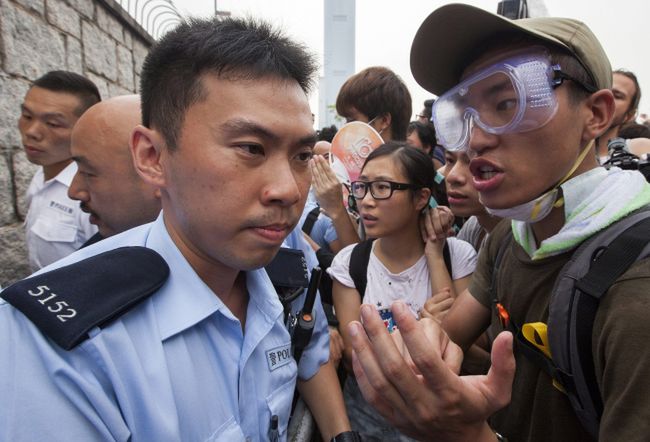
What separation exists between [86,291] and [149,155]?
48cm

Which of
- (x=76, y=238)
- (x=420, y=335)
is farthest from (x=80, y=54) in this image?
(x=420, y=335)

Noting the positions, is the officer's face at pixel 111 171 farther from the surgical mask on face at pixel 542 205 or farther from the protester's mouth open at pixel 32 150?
the surgical mask on face at pixel 542 205

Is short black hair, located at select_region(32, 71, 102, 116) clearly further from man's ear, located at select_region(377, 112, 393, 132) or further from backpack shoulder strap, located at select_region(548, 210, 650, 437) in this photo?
backpack shoulder strap, located at select_region(548, 210, 650, 437)

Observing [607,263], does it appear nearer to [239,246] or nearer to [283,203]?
[283,203]

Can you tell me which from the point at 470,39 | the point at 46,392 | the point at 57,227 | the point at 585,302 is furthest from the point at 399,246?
the point at 57,227

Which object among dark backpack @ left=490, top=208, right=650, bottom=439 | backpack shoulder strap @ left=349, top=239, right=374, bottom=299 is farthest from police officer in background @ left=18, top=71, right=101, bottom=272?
dark backpack @ left=490, top=208, right=650, bottom=439

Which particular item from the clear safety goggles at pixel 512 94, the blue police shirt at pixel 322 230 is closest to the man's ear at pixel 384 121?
the blue police shirt at pixel 322 230

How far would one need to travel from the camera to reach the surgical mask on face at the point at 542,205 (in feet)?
4.77

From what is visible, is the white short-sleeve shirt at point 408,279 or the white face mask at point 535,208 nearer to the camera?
the white face mask at point 535,208

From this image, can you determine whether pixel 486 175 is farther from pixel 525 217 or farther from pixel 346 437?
pixel 346 437

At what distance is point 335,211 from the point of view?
9.98 feet

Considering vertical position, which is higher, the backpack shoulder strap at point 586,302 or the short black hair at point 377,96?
the short black hair at point 377,96

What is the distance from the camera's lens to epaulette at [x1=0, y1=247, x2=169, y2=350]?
82cm

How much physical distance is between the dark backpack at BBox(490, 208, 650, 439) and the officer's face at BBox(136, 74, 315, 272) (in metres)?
0.90
